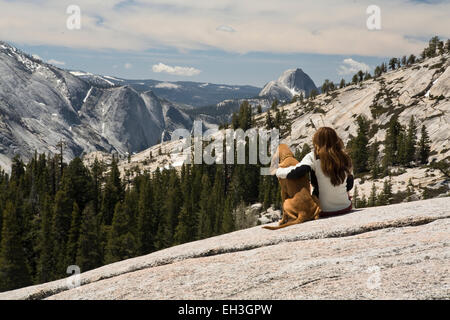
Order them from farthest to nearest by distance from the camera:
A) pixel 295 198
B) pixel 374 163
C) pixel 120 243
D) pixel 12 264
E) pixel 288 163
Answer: pixel 374 163 → pixel 120 243 → pixel 12 264 → pixel 295 198 → pixel 288 163

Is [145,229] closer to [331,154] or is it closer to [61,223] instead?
[61,223]

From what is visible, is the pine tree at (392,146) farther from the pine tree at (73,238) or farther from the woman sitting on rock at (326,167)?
the woman sitting on rock at (326,167)

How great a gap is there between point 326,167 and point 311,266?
147 inches

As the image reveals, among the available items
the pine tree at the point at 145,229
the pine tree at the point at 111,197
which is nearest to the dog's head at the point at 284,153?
the pine tree at the point at 145,229

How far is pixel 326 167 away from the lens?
11.9m

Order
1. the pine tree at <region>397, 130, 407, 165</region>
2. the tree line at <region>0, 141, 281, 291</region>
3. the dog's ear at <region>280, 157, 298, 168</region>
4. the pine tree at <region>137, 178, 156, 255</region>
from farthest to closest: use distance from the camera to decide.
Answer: the pine tree at <region>397, 130, 407, 165</region>, the pine tree at <region>137, 178, 156, 255</region>, the tree line at <region>0, 141, 281, 291</region>, the dog's ear at <region>280, 157, 298, 168</region>

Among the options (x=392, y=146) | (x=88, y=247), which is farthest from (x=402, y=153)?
(x=88, y=247)

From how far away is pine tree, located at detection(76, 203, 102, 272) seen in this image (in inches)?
2412

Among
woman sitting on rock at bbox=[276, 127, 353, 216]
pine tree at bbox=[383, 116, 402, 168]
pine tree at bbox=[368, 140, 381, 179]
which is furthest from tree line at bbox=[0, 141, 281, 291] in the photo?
woman sitting on rock at bbox=[276, 127, 353, 216]

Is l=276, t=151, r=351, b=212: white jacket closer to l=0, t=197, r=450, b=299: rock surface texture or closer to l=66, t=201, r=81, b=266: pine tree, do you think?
l=0, t=197, r=450, b=299: rock surface texture

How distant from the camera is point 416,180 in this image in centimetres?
10856
